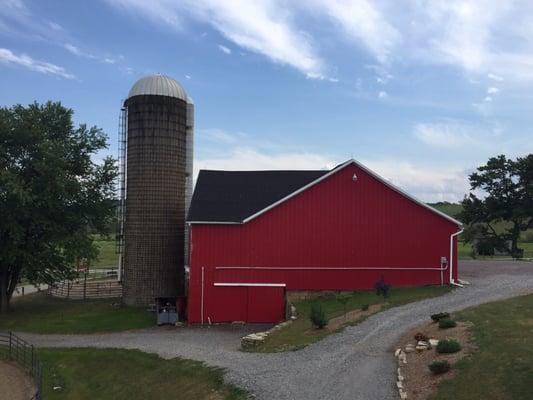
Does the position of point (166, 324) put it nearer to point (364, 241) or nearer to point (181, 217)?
point (181, 217)

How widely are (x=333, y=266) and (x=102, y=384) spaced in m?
13.5

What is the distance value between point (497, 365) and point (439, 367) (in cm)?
136

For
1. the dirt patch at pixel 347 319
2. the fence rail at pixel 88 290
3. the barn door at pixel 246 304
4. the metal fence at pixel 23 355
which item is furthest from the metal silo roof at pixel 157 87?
the dirt patch at pixel 347 319

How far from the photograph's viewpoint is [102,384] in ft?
58.6

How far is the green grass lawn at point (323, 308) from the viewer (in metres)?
18.4

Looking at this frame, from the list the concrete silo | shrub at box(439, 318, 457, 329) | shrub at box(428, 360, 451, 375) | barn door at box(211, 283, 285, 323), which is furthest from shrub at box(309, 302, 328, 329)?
the concrete silo

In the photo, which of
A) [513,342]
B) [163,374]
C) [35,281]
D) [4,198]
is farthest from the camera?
[35,281]

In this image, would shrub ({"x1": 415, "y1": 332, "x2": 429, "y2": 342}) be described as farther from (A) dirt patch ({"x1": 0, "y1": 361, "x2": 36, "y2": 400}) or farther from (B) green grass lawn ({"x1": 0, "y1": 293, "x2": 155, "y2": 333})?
(B) green grass lawn ({"x1": 0, "y1": 293, "x2": 155, "y2": 333})

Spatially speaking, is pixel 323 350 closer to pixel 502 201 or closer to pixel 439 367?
pixel 439 367

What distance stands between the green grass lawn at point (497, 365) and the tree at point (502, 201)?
36.5 metres

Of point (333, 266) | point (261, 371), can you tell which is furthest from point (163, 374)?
point (333, 266)

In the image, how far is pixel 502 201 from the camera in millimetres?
51469

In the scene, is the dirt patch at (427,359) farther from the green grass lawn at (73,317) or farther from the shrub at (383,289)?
the green grass lawn at (73,317)

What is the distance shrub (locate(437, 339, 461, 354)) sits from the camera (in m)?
14.1
